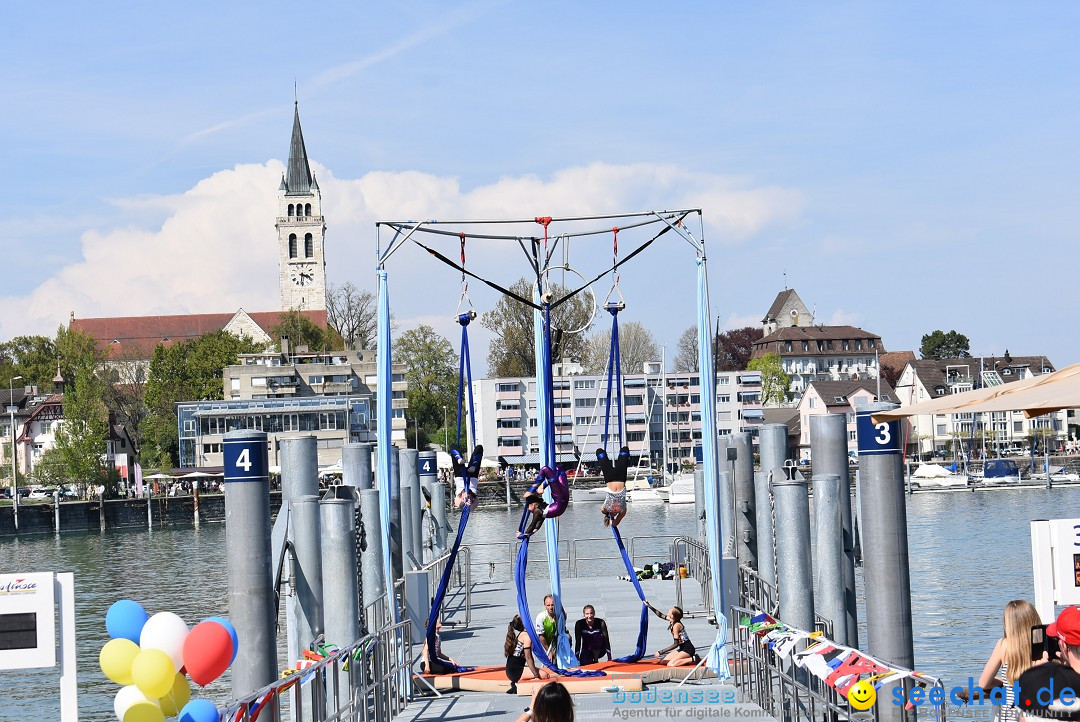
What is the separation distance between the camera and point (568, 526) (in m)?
75.8

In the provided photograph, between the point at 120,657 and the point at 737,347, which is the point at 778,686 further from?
the point at 737,347

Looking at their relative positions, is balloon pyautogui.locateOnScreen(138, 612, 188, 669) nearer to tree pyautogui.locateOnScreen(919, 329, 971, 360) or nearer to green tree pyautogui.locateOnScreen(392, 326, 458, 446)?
green tree pyautogui.locateOnScreen(392, 326, 458, 446)

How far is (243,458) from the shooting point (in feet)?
36.4

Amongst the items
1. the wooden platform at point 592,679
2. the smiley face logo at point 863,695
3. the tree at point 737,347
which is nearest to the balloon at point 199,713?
the smiley face logo at point 863,695

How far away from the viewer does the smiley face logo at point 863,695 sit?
991 cm

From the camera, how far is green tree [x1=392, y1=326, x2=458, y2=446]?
127m

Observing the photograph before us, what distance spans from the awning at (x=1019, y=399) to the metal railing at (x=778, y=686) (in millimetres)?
2266

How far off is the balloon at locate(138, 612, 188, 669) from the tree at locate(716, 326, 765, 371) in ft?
514

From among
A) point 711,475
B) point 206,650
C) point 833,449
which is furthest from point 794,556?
point 206,650

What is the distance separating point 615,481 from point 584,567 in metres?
33.1

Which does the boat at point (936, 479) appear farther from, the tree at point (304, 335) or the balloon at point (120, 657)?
the balloon at point (120, 657)

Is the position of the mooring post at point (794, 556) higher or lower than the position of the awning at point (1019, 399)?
lower

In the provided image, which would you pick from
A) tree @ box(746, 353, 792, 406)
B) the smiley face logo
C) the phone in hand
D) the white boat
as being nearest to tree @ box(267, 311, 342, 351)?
tree @ box(746, 353, 792, 406)

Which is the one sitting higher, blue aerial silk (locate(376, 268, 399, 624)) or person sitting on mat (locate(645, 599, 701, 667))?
blue aerial silk (locate(376, 268, 399, 624))
